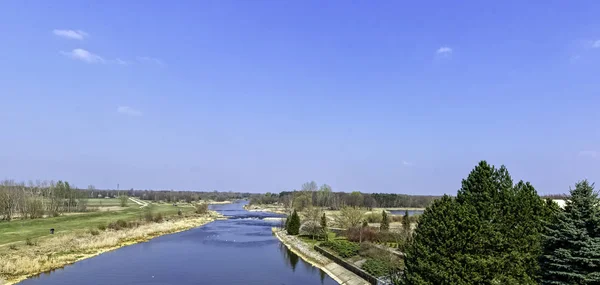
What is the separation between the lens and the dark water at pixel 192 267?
143ft

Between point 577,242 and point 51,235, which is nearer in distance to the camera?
point 577,242

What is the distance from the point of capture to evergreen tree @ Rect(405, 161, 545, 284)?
2300 cm

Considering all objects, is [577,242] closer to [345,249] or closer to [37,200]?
[345,249]

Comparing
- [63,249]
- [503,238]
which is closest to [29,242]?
[63,249]

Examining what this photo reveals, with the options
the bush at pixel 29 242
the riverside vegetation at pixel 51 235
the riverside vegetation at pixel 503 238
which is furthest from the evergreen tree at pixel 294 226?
the riverside vegetation at pixel 503 238

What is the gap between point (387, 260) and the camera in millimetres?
44562

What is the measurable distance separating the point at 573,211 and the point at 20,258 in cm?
5526

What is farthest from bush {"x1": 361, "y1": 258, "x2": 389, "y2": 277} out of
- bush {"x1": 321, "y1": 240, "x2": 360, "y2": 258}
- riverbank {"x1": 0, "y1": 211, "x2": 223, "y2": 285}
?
riverbank {"x1": 0, "y1": 211, "x2": 223, "y2": 285}

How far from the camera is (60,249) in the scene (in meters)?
57.4

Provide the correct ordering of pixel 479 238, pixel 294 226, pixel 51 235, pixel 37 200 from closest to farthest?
pixel 479 238 → pixel 51 235 → pixel 294 226 → pixel 37 200

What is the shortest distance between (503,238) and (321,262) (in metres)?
32.4

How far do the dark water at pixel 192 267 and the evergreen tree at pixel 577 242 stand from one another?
89.8ft

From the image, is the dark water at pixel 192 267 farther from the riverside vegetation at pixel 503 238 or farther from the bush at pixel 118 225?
the riverside vegetation at pixel 503 238

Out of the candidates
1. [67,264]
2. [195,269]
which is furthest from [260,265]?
[67,264]
